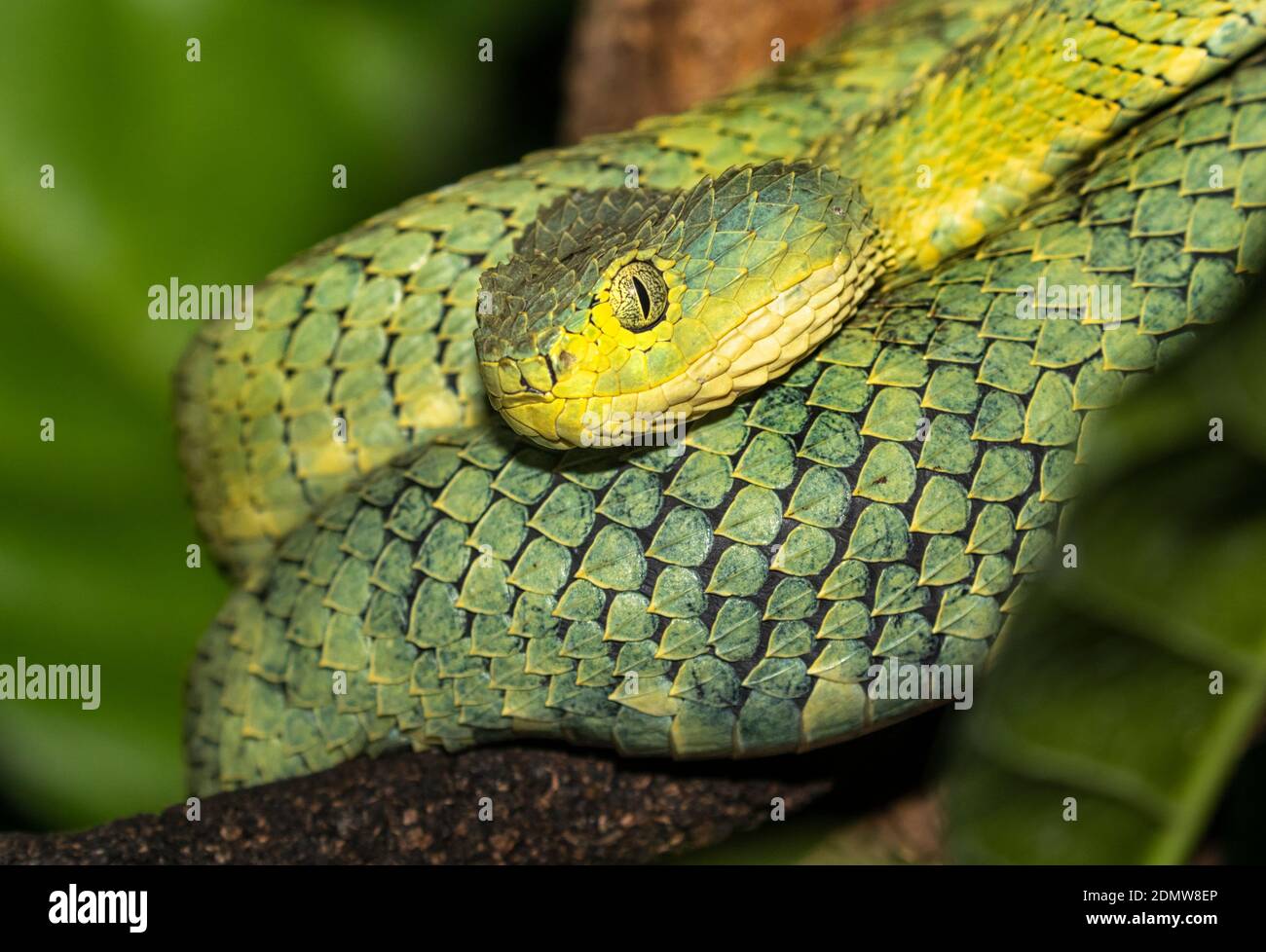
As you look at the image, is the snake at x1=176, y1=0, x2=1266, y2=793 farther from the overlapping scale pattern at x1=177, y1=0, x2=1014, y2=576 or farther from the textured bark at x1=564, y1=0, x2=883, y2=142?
the textured bark at x1=564, y1=0, x2=883, y2=142

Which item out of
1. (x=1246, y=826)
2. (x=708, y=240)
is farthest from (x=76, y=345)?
(x=1246, y=826)

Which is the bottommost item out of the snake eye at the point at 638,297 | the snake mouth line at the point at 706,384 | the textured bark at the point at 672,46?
the snake mouth line at the point at 706,384

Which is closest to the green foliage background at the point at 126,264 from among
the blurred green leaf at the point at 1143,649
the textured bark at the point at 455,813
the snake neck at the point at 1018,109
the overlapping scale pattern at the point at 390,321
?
the overlapping scale pattern at the point at 390,321

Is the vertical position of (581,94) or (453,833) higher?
(581,94)

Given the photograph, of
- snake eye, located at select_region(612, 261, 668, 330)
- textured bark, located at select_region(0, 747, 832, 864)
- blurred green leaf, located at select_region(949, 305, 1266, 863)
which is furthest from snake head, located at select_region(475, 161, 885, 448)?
blurred green leaf, located at select_region(949, 305, 1266, 863)

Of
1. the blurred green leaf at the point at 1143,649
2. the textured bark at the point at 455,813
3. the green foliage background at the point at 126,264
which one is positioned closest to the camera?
the blurred green leaf at the point at 1143,649

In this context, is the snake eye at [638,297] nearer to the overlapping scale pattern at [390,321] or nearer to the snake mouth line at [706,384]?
the snake mouth line at [706,384]

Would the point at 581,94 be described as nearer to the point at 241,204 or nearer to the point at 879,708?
the point at 241,204

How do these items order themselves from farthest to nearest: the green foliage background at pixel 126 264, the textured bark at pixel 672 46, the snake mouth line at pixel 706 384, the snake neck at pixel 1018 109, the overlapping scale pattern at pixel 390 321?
the textured bark at pixel 672 46 < the green foliage background at pixel 126 264 < the overlapping scale pattern at pixel 390 321 < the snake neck at pixel 1018 109 < the snake mouth line at pixel 706 384
